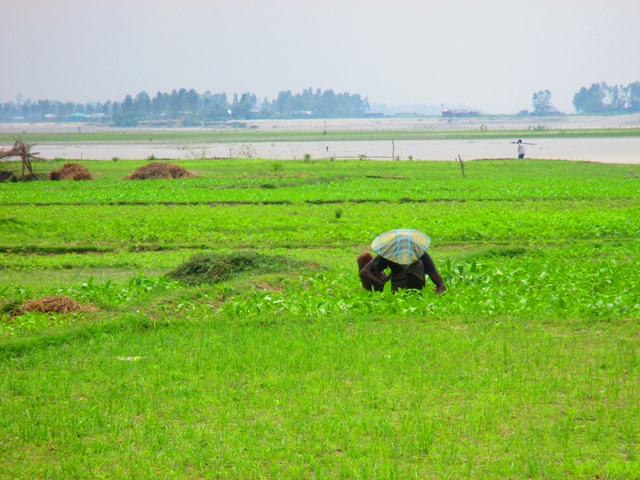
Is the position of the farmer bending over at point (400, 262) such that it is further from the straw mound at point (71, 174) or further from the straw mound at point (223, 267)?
the straw mound at point (71, 174)

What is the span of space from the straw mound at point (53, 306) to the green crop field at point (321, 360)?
103mm

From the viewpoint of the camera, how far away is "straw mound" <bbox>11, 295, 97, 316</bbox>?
12195 millimetres

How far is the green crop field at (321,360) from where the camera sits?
670 cm

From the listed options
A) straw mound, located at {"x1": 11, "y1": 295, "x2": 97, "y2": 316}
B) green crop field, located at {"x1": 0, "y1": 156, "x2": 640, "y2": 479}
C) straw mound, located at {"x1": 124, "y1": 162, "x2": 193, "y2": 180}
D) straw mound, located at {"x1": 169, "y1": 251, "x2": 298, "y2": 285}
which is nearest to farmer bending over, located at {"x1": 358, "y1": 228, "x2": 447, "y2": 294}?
green crop field, located at {"x1": 0, "y1": 156, "x2": 640, "y2": 479}

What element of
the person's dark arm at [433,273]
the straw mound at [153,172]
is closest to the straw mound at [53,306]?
the person's dark arm at [433,273]

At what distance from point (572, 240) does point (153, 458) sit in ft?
48.9

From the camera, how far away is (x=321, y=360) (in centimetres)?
919

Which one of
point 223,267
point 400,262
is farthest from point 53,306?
point 400,262

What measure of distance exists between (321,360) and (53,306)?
502 centimetres

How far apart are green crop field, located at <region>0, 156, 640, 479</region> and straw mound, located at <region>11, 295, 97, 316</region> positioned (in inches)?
4.0

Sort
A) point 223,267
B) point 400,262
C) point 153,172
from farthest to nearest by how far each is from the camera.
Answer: point 153,172
point 223,267
point 400,262

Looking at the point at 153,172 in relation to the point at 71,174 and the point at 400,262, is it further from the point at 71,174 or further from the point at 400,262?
the point at 400,262

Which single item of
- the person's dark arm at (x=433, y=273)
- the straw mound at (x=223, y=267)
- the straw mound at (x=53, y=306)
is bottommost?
the straw mound at (x=53, y=306)

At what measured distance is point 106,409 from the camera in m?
7.84
